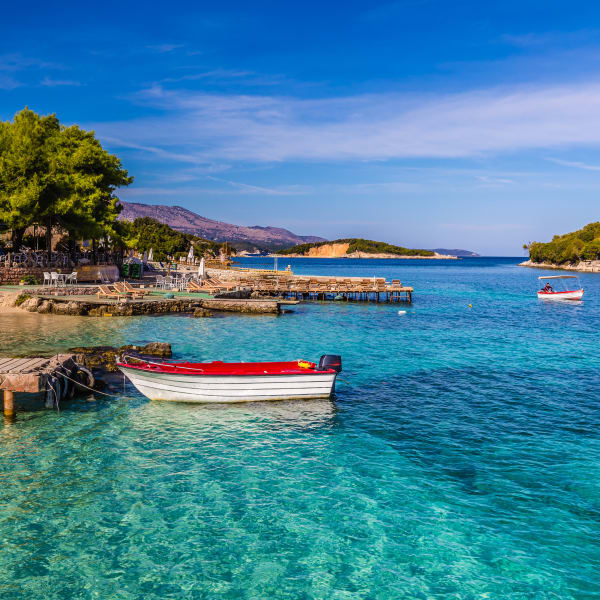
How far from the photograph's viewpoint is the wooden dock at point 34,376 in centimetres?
1362

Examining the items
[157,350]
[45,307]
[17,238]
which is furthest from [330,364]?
[17,238]

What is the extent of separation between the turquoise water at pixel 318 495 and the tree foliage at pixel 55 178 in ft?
94.6

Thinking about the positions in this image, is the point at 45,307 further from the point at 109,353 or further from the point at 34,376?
the point at 34,376

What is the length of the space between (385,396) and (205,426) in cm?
662

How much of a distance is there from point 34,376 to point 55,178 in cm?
3167

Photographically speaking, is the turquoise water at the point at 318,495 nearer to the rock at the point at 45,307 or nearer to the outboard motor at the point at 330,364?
the outboard motor at the point at 330,364

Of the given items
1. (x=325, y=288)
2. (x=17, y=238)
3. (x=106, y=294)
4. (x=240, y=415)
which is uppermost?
(x=17, y=238)

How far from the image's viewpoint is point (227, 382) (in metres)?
15.2

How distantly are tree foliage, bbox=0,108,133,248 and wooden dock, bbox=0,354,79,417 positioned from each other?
85.8 ft

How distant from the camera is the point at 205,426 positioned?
45.1 feet

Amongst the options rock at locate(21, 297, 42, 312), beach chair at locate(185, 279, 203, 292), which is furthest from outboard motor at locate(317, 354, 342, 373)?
beach chair at locate(185, 279, 203, 292)

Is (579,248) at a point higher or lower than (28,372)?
higher

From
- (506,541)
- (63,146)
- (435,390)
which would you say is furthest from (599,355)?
(63,146)

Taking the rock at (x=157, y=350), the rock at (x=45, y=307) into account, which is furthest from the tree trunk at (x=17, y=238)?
the rock at (x=157, y=350)
